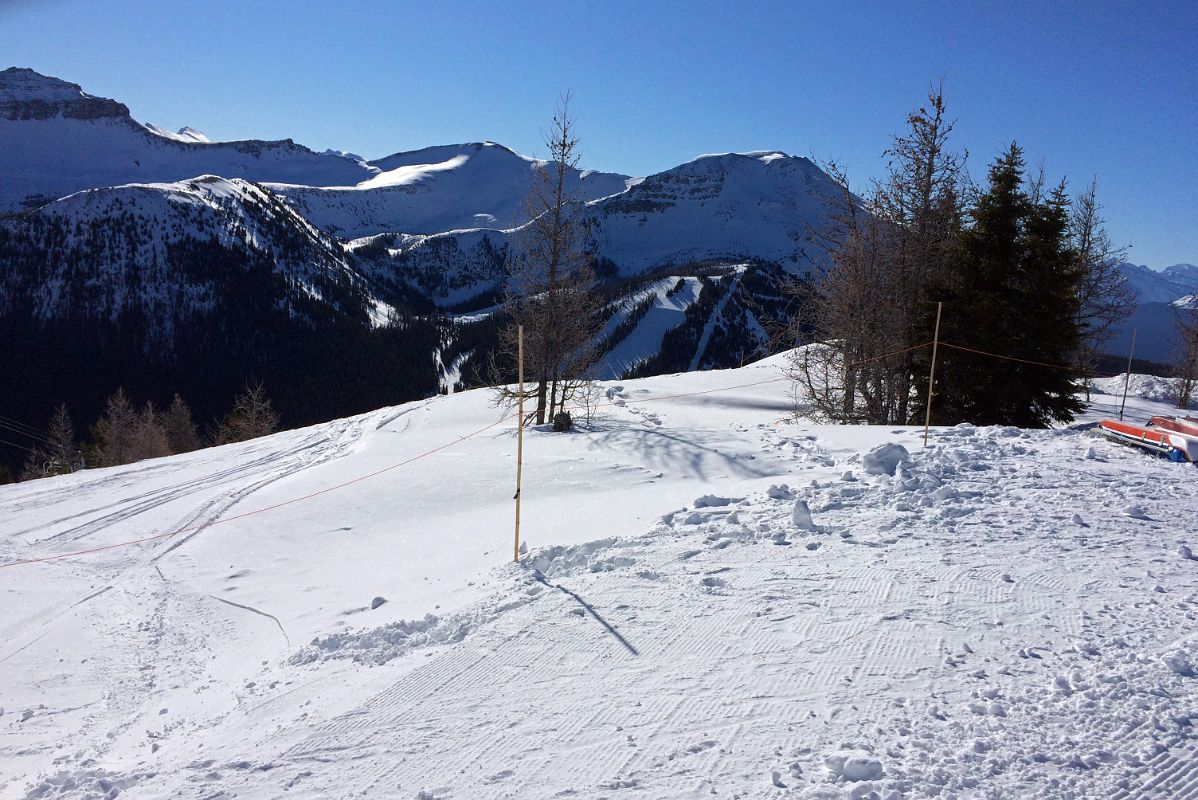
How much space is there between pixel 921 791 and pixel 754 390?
20.8 m

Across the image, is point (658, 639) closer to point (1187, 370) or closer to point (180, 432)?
point (1187, 370)

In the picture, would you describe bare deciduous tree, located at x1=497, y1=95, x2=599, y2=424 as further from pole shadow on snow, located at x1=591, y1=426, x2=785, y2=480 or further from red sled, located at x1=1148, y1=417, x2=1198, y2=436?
red sled, located at x1=1148, y1=417, x2=1198, y2=436

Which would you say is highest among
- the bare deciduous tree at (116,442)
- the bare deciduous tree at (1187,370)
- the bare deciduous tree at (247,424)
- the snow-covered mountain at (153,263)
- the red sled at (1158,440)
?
the snow-covered mountain at (153,263)

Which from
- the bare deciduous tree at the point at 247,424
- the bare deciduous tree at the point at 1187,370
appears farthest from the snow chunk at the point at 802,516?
the bare deciduous tree at the point at 247,424

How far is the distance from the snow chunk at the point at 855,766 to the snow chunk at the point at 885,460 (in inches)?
244

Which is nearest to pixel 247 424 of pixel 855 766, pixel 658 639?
pixel 658 639

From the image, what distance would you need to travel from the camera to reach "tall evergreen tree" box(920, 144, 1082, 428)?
578 inches

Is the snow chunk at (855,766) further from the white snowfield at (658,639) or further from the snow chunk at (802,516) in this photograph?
the snow chunk at (802,516)

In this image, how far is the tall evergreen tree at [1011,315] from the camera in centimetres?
1469

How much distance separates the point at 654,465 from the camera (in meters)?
12.6

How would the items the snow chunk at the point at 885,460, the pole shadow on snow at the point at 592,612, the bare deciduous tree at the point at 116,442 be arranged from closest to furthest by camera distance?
the pole shadow on snow at the point at 592,612, the snow chunk at the point at 885,460, the bare deciduous tree at the point at 116,442

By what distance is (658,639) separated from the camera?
5.16 meters

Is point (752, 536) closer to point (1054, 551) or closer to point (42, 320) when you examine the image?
point (1054, 551)

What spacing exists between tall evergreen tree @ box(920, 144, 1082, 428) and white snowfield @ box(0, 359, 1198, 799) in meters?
3.84
